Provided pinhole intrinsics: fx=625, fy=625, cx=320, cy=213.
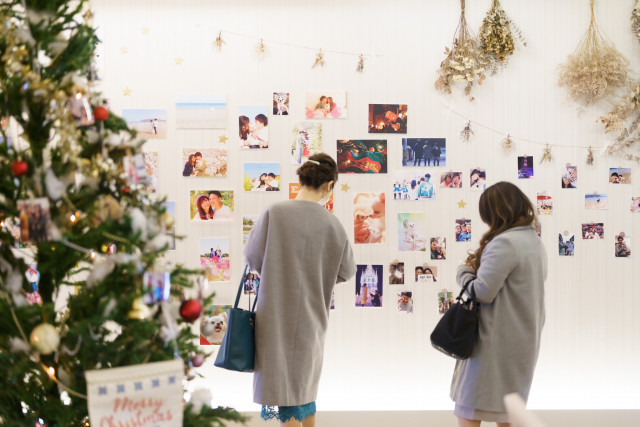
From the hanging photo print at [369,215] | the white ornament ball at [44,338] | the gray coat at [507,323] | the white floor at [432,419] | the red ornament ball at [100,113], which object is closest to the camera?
the white ornament ball at [44,338]

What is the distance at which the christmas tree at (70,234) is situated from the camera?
1.46 metres

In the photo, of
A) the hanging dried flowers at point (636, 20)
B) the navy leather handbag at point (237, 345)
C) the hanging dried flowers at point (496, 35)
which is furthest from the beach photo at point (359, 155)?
the hanging dried flowers at point (636, 20)

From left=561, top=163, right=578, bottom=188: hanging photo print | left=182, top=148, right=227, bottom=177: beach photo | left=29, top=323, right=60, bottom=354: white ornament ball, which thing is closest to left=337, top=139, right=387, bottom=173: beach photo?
left=182, top=148, right=227, bottom=177: beach photo

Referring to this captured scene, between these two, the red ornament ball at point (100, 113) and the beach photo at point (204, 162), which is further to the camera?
the beach photo at point (204, 162)

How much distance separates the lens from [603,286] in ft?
11.9

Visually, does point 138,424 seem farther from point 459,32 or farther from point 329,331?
point 459,32

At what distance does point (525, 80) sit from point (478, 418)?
6.57 feet

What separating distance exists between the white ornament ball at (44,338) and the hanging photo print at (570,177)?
3.02 meters

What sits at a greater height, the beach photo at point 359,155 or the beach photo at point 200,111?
the beach photo at point 200,111

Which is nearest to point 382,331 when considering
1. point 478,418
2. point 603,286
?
point 478,418

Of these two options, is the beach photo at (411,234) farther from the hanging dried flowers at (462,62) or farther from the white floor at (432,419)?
the white floor at (432,419)

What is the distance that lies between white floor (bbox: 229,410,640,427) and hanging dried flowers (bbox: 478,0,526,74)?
2.03 metres

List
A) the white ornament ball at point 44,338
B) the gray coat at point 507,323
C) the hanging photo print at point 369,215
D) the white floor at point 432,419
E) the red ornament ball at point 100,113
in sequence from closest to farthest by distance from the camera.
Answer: the white ornament ball at point 44,338, the red ornament ball at point 100,113, the gray coat at point 507,323, the white floor at point 432,419, the hanging photo print at point 369,215

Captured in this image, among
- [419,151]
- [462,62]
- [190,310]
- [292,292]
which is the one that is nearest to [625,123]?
[462,62]
